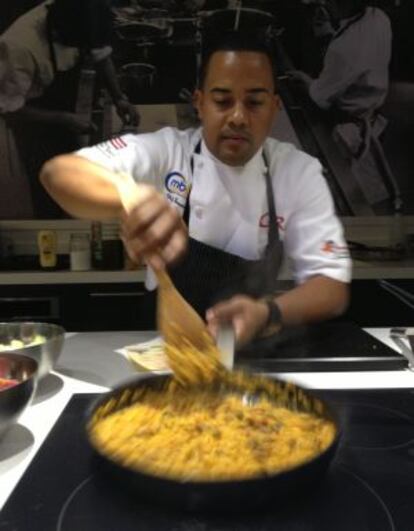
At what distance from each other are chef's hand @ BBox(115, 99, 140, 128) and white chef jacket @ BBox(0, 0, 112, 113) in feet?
0.85

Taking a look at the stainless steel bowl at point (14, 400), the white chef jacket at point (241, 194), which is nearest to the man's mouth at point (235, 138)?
the white chef jacket at point (241, 194)

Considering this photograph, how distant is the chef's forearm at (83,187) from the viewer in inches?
42.4

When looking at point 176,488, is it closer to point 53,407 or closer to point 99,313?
point 53,407

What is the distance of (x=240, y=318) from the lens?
1115 mm

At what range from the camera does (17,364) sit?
3.13ft

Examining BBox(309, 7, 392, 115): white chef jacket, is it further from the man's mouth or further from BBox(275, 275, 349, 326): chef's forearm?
BBox(275, 275, 349, 326): chef's forearm

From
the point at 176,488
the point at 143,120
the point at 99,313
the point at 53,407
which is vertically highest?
the point at 143,120

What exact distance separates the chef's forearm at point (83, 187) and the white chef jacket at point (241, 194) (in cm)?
28

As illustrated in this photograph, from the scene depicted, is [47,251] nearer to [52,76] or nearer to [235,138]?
[52,76]

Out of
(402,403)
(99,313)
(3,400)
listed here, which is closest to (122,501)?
(3,400)

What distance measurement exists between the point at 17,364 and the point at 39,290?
5.34ft

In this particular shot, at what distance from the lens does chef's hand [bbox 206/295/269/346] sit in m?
1.08

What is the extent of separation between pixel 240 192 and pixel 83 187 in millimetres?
580

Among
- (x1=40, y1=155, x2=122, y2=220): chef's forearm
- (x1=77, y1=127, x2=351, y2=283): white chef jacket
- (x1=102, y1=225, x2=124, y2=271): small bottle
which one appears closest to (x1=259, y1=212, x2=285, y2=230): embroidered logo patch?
(x1=77, y1=127, x2=351, y2=283): white chef jacket
